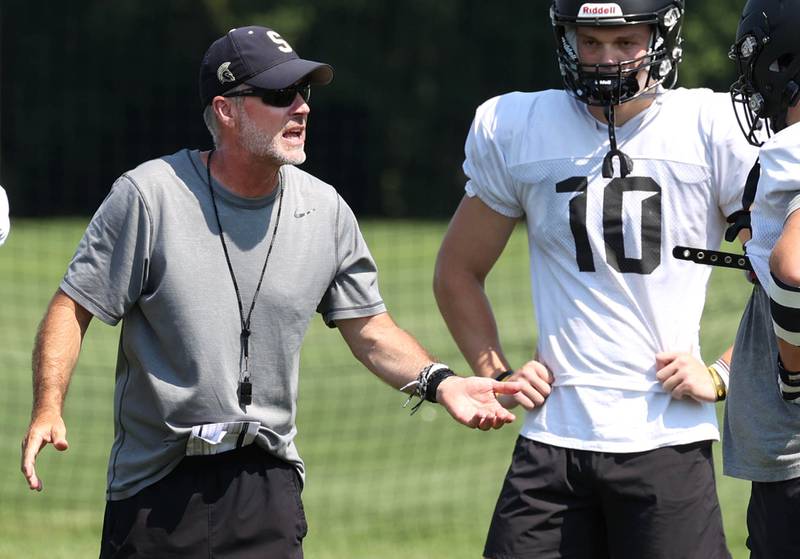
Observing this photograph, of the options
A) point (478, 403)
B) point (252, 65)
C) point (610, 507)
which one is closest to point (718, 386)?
point (610, 507)

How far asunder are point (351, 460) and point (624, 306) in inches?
239

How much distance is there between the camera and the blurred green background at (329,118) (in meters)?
16.0

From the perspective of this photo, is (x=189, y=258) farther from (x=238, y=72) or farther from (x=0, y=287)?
(x=0, y=287)

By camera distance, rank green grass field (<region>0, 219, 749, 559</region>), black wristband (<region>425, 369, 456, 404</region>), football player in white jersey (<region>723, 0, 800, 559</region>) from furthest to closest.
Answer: green grass field (<region>0, 219, 749, 559</region>)
black wristband (<region>425, 369, 456, 404</region>)
football player in white jersey (<region>723, 0, 800, 559</region>)

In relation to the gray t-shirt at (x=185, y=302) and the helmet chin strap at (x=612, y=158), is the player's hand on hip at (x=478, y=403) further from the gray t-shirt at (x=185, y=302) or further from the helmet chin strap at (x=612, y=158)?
the helmet chin strap at (x=612, y=158)

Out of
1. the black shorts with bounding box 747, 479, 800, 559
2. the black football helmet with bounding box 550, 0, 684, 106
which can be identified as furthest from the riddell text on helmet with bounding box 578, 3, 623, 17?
the black shorts with bounding box 747, 479, 800, 559

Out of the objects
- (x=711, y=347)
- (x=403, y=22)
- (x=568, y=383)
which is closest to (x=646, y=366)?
(x=568, y=383)

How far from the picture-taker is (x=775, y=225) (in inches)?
132

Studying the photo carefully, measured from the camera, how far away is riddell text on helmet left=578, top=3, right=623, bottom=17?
13.0ft

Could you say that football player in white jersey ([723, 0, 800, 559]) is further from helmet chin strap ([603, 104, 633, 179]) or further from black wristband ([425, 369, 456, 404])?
black wristband ([425, 369, 456, 404])

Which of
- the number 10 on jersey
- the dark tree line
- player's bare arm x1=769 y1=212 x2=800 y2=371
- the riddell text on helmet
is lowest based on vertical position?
the dark tree line

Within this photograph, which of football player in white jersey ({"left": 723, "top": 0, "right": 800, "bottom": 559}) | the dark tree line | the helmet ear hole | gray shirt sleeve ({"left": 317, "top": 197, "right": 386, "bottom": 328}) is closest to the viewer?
football player in white jersey ({"left": 723, "top": 0, "right": 800, "bottom": 559})

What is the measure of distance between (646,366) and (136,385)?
1.46m

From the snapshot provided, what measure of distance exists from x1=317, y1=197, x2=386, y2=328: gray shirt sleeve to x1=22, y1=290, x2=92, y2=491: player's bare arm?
29.6 inches
